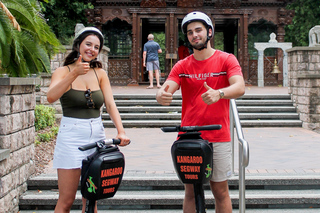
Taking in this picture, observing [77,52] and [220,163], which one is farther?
[77,52]

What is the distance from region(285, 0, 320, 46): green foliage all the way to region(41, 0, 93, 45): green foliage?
11.7 meters

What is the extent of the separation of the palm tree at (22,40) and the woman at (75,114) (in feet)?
12.5

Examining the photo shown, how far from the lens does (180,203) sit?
560cm

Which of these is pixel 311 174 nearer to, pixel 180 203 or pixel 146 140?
pixel 180 203

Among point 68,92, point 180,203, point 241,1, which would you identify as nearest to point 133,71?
point 241,1

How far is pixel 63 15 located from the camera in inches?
862

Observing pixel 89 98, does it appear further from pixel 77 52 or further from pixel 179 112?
pixel 179 112

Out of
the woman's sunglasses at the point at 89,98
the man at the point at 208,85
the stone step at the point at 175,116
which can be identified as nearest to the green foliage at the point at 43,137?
the stone step at the point at 175,116

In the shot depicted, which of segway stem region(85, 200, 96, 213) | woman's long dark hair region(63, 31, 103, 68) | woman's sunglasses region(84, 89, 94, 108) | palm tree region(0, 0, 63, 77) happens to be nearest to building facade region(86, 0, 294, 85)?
palm tree region(0, 0, 63, 77)

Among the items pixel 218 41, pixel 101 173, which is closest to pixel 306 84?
pixel 101 173

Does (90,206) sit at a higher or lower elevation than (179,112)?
lower

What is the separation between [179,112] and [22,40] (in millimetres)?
5160

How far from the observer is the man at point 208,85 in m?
3.41

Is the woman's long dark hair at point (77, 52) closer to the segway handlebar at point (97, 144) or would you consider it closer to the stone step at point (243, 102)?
the segway handlebar at point (97, 144)
